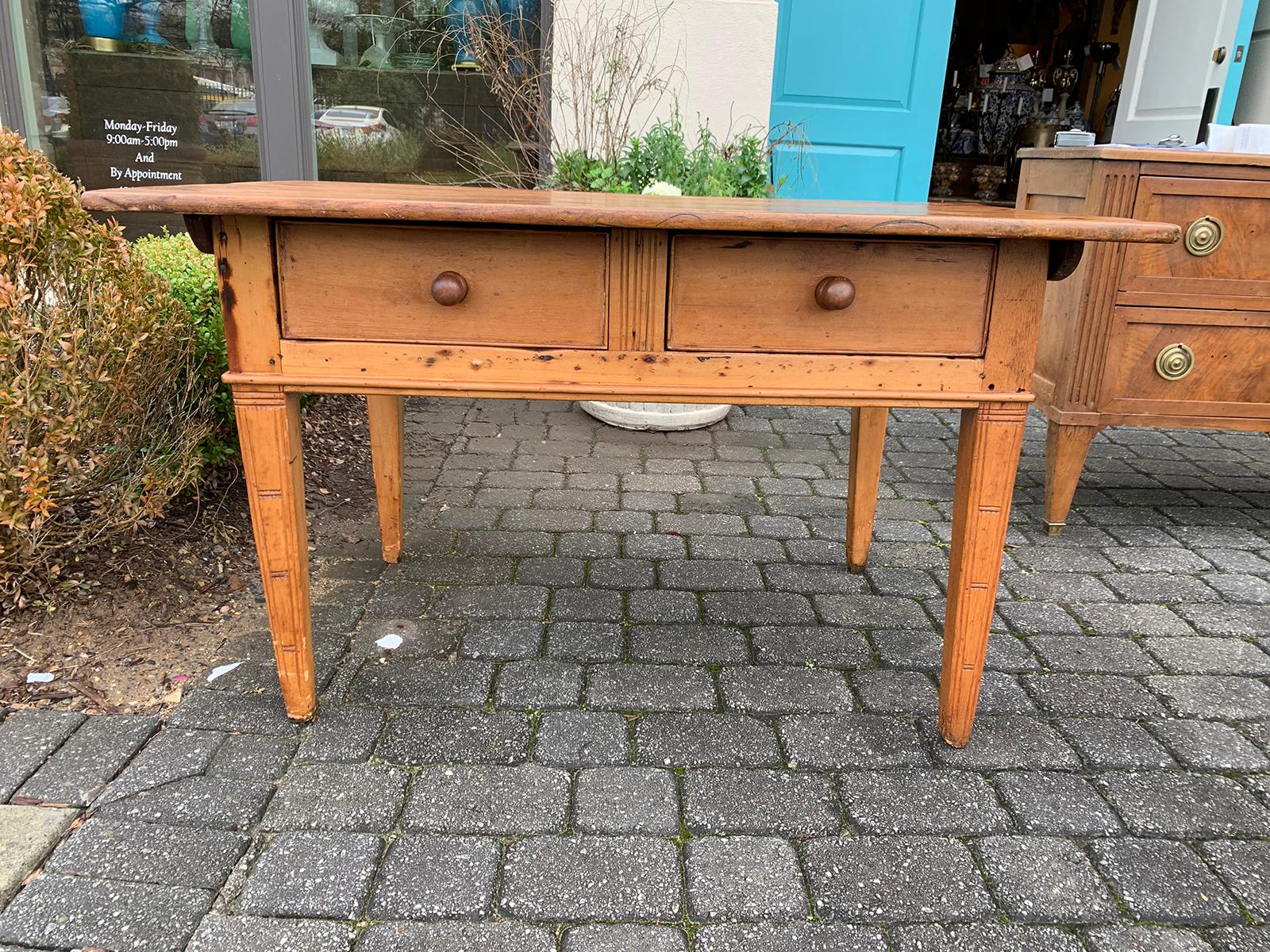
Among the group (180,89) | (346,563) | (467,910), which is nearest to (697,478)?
(346,563)

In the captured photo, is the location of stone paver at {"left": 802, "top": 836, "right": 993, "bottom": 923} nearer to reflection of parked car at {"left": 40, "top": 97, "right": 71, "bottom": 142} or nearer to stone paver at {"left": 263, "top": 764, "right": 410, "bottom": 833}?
stone paver at {"left": 263, "top": 764, "right": 410, "bottom": 833}

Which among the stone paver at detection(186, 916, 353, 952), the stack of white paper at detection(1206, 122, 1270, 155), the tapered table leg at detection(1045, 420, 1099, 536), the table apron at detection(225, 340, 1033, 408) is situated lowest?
the stone paver at detection(186, 916, 353, 952)

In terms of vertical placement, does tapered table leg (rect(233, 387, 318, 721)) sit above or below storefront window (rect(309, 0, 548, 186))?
below

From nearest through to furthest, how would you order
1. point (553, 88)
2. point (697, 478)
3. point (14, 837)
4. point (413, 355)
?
point (14, 837)
point (413, 355)
point (697, 478)
point (553, 88)

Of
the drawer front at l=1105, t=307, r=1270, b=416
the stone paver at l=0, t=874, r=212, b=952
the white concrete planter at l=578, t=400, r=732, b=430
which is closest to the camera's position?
the stone paver at l=0, t=874, r=212, b=952

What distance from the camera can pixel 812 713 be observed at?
79.7 inches

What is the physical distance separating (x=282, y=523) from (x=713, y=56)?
3624mm

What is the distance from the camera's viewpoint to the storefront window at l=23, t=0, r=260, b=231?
453 centimetres

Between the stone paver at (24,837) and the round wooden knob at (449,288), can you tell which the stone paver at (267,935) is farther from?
the round wooden knob at (449,288)

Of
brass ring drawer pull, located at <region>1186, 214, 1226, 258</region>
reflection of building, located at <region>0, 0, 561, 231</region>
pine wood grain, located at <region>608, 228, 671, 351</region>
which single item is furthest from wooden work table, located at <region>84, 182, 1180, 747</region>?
reflection of building, located at <region>0, 0, 561, 231</region>

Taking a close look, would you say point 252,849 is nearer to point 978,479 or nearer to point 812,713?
point 812,713

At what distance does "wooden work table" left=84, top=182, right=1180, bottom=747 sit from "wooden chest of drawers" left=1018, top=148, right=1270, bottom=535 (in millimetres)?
1424

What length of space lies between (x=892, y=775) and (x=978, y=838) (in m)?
0.21

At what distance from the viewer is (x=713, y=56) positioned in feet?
14.7
